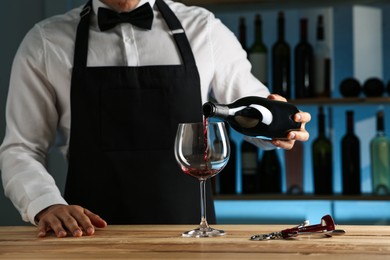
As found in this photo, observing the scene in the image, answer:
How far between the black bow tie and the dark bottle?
1411 millimetres

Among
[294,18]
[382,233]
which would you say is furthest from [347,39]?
[382,233]

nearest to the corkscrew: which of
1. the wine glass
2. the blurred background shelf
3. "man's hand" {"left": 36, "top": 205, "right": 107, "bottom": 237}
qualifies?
the wine glass

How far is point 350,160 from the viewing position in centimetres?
354

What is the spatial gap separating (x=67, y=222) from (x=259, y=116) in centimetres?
51

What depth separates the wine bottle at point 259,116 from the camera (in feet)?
5.92

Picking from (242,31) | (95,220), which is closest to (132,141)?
(95,220)

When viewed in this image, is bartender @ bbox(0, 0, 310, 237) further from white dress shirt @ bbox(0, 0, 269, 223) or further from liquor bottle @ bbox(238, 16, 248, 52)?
liquor bottle @ bbox(238, 16, 248, 52)

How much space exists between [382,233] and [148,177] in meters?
0.80

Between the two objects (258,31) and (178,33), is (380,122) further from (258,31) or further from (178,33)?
(178,33)

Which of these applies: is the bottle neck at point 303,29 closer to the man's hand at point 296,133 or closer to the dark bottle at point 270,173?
the dark bottle at point 270,173

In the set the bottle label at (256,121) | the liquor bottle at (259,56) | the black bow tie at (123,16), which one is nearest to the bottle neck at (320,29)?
the liquor bottle at (259,56)

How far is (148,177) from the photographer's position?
2.26m

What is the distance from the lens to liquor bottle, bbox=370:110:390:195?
3.48 meters

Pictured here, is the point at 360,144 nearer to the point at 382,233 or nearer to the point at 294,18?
the point at 294,18
